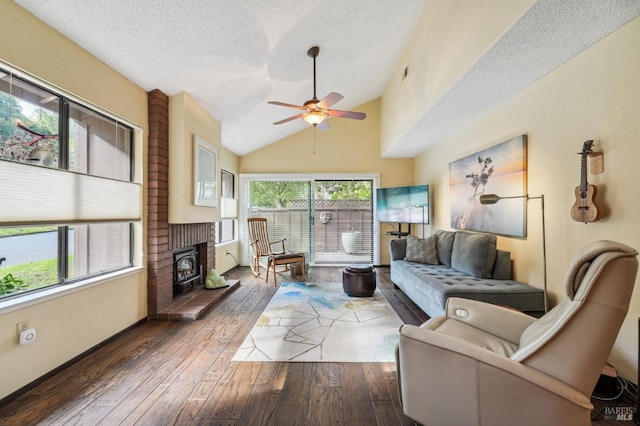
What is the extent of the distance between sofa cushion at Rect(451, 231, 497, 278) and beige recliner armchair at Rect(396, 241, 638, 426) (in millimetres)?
1639

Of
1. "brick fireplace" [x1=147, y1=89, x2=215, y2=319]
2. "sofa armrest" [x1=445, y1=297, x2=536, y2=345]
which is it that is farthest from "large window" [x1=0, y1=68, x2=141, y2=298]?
"sofa armrest" [x1=445, y1=297, x2=536, y2=345]

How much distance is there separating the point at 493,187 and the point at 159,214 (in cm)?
379

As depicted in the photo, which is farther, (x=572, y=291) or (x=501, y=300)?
(x=501, y=300)

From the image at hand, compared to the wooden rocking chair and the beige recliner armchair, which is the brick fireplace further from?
the beige recliner armchair

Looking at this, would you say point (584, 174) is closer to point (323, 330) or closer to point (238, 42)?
point (323, 330)

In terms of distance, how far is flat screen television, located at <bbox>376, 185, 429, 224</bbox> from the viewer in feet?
16.4

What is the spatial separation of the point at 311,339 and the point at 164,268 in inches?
74.2

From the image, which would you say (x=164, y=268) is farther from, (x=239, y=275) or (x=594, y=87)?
(x=594, y=87)

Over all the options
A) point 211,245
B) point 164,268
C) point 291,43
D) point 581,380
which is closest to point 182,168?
point 164,268

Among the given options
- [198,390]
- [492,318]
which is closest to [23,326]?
[198,390]

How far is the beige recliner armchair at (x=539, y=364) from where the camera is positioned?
1.12 m

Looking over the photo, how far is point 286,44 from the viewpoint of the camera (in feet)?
10.0

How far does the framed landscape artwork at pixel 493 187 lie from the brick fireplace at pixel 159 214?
3.77m

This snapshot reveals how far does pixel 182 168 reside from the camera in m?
3.35
